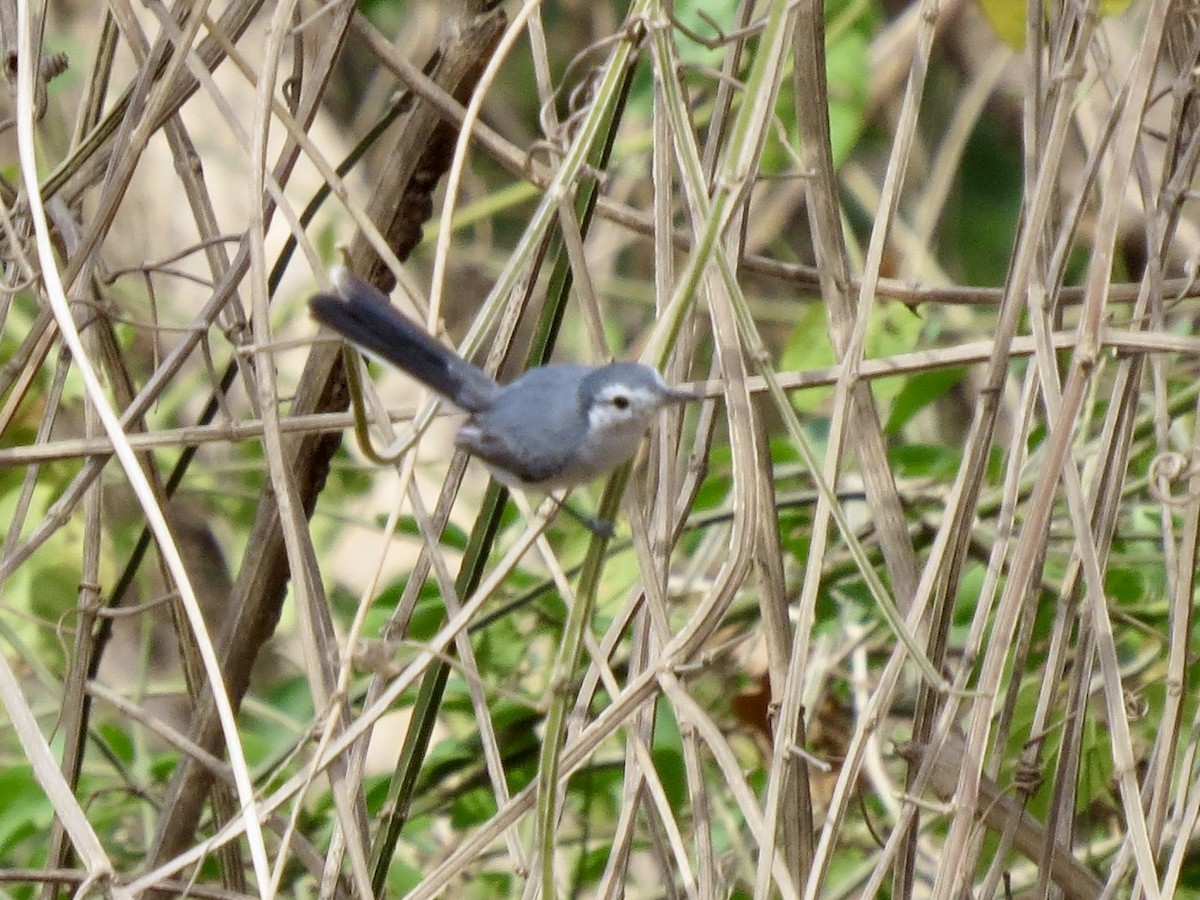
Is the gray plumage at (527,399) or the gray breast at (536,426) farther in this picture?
the gray breast at (536,426)

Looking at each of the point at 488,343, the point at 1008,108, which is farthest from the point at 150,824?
the point at 1008,108

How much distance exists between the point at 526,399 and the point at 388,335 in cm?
26

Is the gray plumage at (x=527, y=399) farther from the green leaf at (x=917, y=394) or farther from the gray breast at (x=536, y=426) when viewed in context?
the green leaf at (x=917, y=394)

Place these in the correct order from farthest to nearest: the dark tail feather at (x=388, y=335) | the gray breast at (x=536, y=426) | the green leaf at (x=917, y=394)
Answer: the green leaf at (x=917, y=394) → the gray breast at (x=536, y=426) → the dark tail feather at (x=388, y=335)

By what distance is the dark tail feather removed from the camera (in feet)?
4.38

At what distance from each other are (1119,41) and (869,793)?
2.51 m

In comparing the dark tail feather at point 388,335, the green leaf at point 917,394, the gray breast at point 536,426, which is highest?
the dark tail feather at point 388,335

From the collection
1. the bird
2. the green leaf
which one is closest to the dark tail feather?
the bird

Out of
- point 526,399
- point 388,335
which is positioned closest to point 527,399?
point 526,399

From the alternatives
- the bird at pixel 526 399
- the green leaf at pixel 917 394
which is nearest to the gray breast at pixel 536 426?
the bird at pixel 526 399

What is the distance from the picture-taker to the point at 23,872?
5.05ft

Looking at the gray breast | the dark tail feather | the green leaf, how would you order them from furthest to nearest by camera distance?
the green leaf → the gray breast → the dark tail feather

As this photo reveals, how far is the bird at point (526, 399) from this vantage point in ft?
Result: 4.53

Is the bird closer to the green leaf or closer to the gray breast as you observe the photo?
the gray breast
